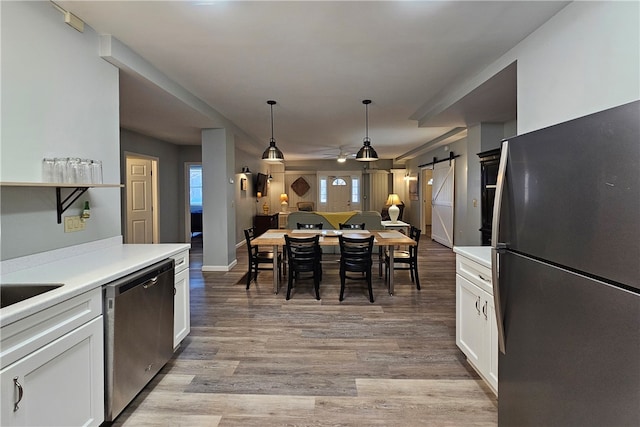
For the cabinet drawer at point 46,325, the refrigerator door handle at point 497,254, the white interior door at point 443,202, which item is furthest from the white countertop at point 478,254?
the white interior door at point 443,202

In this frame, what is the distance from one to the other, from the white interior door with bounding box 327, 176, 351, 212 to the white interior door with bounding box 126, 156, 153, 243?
21.1 ft

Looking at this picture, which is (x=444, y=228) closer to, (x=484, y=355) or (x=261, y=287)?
(x=261, y=287)

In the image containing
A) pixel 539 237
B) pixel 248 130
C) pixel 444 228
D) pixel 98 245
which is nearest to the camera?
pixel 539 237

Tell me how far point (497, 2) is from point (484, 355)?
2.36 meters

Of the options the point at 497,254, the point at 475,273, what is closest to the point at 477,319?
the point at 475,273

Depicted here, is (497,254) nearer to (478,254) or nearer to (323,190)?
(478,254)

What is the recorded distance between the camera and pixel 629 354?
3.09 ft

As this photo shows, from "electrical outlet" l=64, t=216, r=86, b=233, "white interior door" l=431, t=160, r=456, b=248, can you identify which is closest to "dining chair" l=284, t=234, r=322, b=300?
"electrical outlet" l=64, t=216, r=86, b=233

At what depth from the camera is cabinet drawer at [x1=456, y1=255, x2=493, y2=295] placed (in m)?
2.03

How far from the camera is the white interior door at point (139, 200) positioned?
6129mm

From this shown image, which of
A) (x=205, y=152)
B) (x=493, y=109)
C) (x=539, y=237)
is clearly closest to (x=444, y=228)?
(x=493, y=109)

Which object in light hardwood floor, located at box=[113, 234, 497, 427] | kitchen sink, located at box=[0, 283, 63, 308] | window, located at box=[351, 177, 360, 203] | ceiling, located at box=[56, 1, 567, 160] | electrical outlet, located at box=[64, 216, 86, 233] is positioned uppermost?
ceiling, located at box=[56, 1, 567, 160]

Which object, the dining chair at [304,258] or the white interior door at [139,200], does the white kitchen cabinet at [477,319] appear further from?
the white interior door at [139,200]

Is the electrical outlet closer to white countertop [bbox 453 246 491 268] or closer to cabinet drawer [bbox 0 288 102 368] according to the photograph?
cabinet drawer [bbox 0 288 102 368]
